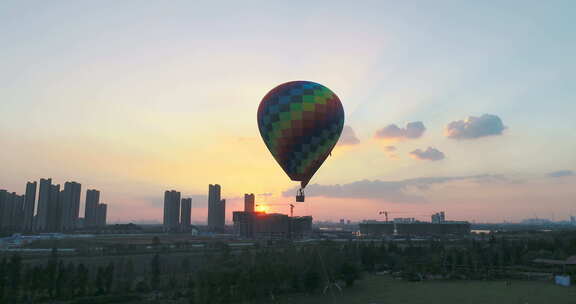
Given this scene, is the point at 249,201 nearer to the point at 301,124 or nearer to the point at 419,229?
the point at 419,229

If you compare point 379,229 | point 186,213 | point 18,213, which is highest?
point 186,213

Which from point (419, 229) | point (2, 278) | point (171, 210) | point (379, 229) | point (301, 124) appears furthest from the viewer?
point (379, 229)

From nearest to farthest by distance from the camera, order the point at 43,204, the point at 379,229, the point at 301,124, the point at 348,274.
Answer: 1. the point at 301,124
2. the point at 348,274
3. the point at 43,204
4. the point at 379,229

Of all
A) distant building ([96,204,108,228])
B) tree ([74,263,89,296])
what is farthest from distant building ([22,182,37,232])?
tree ([74,263,89,296])

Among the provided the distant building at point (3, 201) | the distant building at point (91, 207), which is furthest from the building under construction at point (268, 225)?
the distant building at point (3, 201)

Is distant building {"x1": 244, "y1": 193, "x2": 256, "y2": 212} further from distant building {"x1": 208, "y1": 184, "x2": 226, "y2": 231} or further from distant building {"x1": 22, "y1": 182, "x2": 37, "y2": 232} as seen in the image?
distant building {"x1": 22, "y1": 182, "x2": 37, "y2": 232}

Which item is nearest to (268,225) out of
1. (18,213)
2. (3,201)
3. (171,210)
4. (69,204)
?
(171,210)
